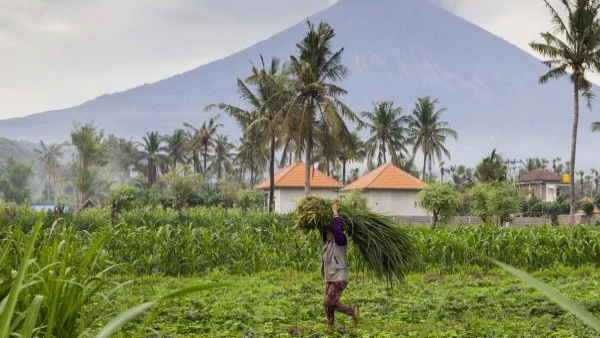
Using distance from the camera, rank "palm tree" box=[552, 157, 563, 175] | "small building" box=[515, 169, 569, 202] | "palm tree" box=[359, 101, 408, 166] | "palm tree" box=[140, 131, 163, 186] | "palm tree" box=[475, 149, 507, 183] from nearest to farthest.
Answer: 1. "palm tree" box=[475, 149, 507, 183]
2. "palm tree" box=[359, 101, 408, 166]
3. "palm tree" box=[140, 131, 163, 186]
4. "small building" box=[515, 169, 569, 202]
5. "palm tree" box=[552, 157, 563, 175]

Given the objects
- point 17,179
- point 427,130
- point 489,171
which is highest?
point 427,130

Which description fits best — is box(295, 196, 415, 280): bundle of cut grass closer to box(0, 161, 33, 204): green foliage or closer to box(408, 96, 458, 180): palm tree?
box(408, 96, 458, 180): palm tree

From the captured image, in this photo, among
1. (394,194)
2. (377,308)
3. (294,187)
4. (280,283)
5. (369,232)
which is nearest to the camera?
(369,232)

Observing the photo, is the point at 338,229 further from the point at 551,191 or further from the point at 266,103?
the point at 551,191

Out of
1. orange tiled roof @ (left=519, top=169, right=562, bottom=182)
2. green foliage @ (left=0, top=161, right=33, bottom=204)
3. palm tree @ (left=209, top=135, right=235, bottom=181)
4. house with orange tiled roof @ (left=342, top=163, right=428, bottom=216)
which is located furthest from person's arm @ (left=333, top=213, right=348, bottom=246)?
green foliage @ (left=0, top=161, right=33, bottom=204)

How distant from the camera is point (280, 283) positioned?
1530 cm

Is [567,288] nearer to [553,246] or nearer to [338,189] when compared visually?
[553,246]

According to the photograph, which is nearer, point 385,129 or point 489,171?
point 489,171

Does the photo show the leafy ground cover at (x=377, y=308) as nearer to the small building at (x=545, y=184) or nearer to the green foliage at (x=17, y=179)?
the small building at (x=545, y=184)

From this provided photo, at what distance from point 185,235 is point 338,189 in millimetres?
42685

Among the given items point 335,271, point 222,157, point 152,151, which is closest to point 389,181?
point 335,271

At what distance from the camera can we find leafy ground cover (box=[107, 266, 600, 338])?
9.26 metres

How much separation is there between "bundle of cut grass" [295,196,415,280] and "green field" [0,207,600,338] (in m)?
0.87

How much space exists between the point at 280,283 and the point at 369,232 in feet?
20.2
